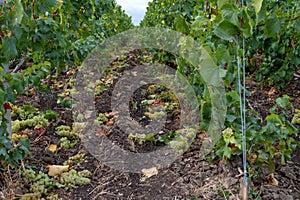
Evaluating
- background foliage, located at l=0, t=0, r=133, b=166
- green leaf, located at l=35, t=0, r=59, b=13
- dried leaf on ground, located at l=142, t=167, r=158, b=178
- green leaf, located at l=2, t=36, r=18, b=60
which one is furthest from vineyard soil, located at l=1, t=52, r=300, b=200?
green leaf, located at l=35, t=0, r=59, b=13

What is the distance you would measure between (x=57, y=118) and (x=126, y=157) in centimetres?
112

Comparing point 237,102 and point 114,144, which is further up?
point 237,102

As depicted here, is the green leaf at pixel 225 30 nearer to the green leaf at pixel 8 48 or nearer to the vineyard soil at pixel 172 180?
the vineyard soil at pixel 172 180

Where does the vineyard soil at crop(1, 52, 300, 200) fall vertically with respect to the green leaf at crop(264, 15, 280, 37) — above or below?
below

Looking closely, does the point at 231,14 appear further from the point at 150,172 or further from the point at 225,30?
the point at 150,172

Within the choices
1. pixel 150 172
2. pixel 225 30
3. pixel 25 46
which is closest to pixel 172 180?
pixel 150 172

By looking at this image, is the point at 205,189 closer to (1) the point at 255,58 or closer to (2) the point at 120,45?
(1) the point at 255,58

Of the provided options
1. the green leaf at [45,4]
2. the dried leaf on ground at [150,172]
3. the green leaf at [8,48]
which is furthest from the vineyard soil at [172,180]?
the green leaf at [45,4]

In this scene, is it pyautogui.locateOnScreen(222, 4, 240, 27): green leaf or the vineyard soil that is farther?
the vineyard soil

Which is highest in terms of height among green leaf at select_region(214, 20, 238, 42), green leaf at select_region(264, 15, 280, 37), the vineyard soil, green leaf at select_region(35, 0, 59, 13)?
green leaf at select_region(35, 0, 59, 13)

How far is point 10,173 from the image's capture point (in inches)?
97.2

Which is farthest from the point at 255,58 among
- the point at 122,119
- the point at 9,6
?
the point at 9,6

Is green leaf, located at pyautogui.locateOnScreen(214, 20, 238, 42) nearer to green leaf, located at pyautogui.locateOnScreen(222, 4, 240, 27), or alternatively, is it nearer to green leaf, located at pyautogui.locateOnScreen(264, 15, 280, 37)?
green leaf, located at pyautogui.locateOnScreen(222, 4, 240, 27)

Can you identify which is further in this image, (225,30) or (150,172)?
(150,172)
